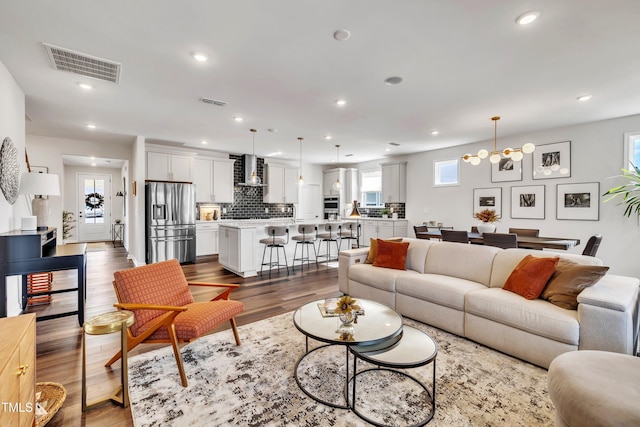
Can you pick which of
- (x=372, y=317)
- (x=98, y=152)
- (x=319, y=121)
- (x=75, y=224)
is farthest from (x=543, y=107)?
(x=75, y=224)

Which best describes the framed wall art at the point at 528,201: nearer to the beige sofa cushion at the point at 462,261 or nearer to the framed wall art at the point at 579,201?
the framed wall art at the point at 579,201

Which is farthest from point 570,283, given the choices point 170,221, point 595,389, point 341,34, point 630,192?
point 170,221

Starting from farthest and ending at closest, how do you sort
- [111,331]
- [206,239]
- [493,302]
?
[206,239] → [493,302] → [111,331]

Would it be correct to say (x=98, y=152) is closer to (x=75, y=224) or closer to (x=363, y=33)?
(x=75, y=224)

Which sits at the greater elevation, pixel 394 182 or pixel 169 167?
pixel 169 167

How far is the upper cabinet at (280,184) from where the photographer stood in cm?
873

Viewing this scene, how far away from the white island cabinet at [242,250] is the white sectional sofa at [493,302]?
196 cm

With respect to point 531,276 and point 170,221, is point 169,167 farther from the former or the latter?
point 531,276

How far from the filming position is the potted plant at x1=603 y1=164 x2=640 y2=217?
4.43 meters

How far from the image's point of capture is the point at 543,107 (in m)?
4.26

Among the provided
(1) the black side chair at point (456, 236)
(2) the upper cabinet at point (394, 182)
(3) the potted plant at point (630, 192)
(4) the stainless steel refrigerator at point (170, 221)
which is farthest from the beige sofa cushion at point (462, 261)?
(4) the stainless steel refrigerator at point (170, 221)

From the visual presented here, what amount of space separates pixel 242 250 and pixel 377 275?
8.77 feet

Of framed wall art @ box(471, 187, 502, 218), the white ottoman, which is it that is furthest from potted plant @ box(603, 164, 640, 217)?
the white ottoman

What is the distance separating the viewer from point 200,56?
2844 mm
